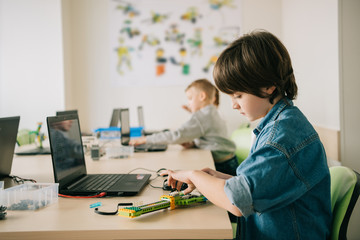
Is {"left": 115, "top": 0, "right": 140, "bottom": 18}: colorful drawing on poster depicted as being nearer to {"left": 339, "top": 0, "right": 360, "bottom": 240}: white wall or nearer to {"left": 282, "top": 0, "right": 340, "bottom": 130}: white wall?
{"left": 282, "top": 0, "right": 340, "bottom": 130}: white wall

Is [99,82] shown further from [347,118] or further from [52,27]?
[347,118]

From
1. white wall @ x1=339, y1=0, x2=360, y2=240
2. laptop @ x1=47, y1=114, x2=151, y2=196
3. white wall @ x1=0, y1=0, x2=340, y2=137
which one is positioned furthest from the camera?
white wall @ x1=0, y1=0, x2=340, y2=137

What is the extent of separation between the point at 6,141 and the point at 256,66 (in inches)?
43.6

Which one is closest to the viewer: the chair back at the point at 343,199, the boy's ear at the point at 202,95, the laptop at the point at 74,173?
the chair back at the point at 343,199

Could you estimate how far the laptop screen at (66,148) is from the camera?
3.81 ft

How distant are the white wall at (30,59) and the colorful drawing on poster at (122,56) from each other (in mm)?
724

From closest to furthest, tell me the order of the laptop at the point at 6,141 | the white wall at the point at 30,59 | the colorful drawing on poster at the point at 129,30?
the laptop at the point at 6,141 → the white wall at the point at 30,59 → the colorful drawing on poster at the point at 129,30

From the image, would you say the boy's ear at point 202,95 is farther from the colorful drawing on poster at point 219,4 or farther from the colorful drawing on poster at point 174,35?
the colorful drawing on poster at point 219,4

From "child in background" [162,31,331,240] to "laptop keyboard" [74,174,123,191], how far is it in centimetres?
32

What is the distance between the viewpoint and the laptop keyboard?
3.89 ft

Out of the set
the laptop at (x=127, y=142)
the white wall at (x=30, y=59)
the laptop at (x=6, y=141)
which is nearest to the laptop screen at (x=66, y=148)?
the laptop at (x=6, y=141)

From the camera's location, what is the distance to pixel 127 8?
4223mm

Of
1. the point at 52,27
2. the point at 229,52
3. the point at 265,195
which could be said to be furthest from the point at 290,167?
the point at 52,27

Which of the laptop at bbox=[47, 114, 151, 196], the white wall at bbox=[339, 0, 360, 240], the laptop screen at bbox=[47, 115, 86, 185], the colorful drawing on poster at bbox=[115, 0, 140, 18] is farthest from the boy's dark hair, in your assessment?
the colorful drawing on poster at bbox=[115, 0, 140, 18]
